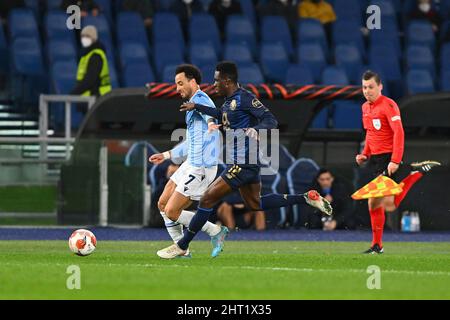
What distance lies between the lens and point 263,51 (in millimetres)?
27688

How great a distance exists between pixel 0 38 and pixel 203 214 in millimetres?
12179

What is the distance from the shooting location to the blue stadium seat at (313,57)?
90.7 feet

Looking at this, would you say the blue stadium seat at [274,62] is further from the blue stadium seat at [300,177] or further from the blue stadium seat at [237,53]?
the blue stadium seat at [300,177]

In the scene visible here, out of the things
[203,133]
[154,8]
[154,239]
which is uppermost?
[154,8]

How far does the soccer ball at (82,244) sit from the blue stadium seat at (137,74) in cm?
1118

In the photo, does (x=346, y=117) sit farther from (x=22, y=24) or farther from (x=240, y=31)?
(x=22, y=24)

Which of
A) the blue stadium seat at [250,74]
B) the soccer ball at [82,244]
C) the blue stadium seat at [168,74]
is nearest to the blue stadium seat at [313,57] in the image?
the blue stadium seat at [250,74]

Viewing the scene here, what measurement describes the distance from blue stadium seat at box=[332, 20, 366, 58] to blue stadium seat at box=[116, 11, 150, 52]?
4073mm

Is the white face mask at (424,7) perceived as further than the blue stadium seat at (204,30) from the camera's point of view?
Yes

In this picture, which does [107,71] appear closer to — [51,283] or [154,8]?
[154,8]

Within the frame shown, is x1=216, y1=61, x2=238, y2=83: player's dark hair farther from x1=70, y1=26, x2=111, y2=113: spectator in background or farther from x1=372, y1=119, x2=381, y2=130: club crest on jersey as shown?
x1=70, y1=26, x2=111, y2=113: spectator in background
